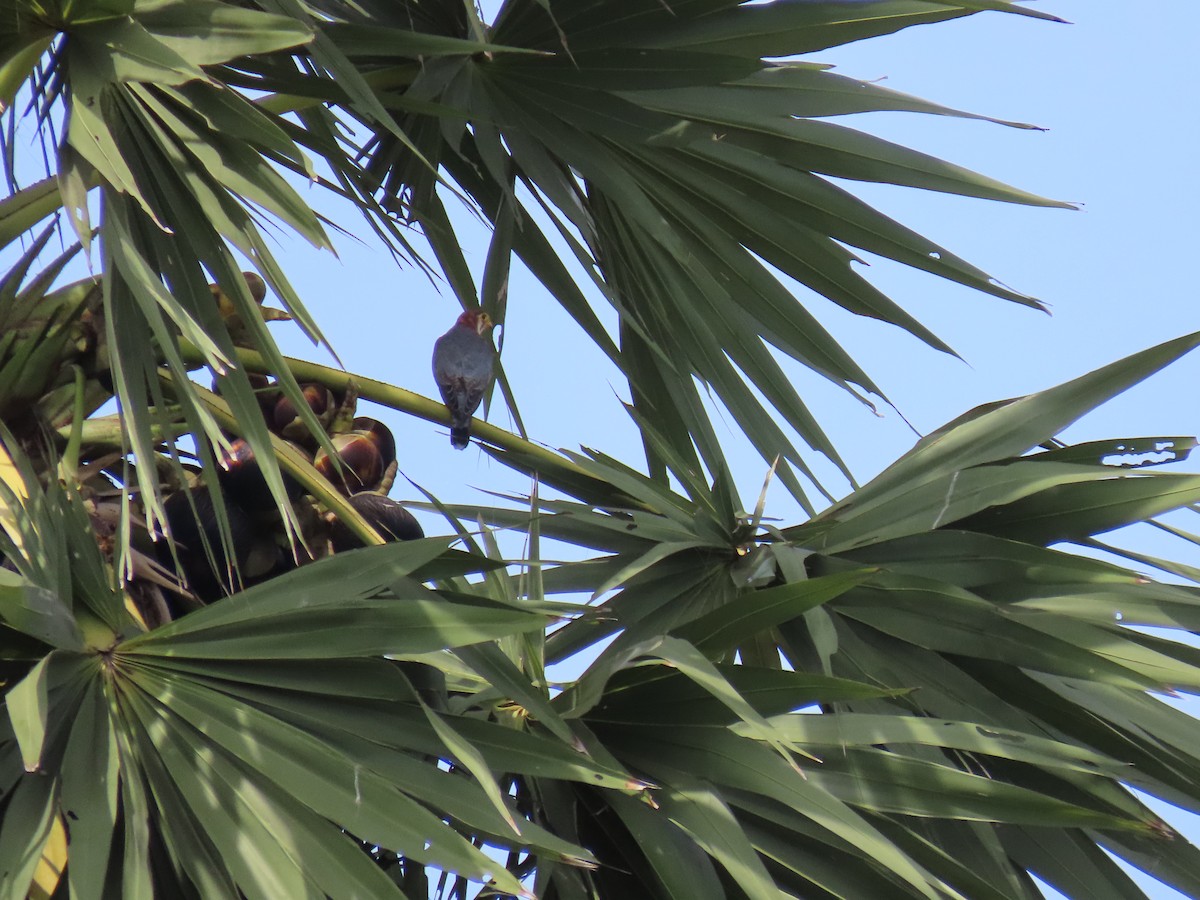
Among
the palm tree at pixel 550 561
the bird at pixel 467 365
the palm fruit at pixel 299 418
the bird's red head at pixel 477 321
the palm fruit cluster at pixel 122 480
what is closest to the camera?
the palm tree at pixel 550 561

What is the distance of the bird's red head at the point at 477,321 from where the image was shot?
92.4 inches

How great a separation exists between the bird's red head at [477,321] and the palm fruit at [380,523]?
0.43m

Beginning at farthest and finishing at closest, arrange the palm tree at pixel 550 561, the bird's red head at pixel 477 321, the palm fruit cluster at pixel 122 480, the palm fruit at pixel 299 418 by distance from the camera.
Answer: the bird's red head at pixel 477 321 < the palm fruit at pixel 299 418 < the palm fruit cluster at pixel 122 480 < the palm tree at pixel 550 561

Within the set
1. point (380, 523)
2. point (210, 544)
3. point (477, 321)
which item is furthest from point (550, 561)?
point (477, 321)

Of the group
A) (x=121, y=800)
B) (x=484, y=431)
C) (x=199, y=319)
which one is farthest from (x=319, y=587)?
(x=484, y=431)

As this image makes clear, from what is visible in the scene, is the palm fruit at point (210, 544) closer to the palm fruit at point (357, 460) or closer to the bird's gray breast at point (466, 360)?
the palm fruit at point (357, 460)

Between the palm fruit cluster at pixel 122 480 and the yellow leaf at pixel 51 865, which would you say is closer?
the yellow leaf at pixel 51 865

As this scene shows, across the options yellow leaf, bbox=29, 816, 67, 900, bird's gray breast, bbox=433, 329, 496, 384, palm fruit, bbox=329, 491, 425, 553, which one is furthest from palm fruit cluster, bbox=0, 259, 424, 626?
bird's gray breast, bbox=433, 329, 496, 384

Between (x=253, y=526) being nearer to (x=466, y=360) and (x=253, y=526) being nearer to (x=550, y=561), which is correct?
(x=550, y=561)

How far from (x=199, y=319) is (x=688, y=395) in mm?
846

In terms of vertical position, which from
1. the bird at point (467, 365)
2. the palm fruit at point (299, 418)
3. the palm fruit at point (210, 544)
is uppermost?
the bird at point (467, 365)

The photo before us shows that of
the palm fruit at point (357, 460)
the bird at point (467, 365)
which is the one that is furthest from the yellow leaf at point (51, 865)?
the bird at point (467, 365)

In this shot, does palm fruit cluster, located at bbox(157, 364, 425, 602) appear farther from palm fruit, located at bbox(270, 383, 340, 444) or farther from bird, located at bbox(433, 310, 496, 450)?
bird, located at bbox(433, 310, 496, 450)

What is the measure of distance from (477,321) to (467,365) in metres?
0.09
